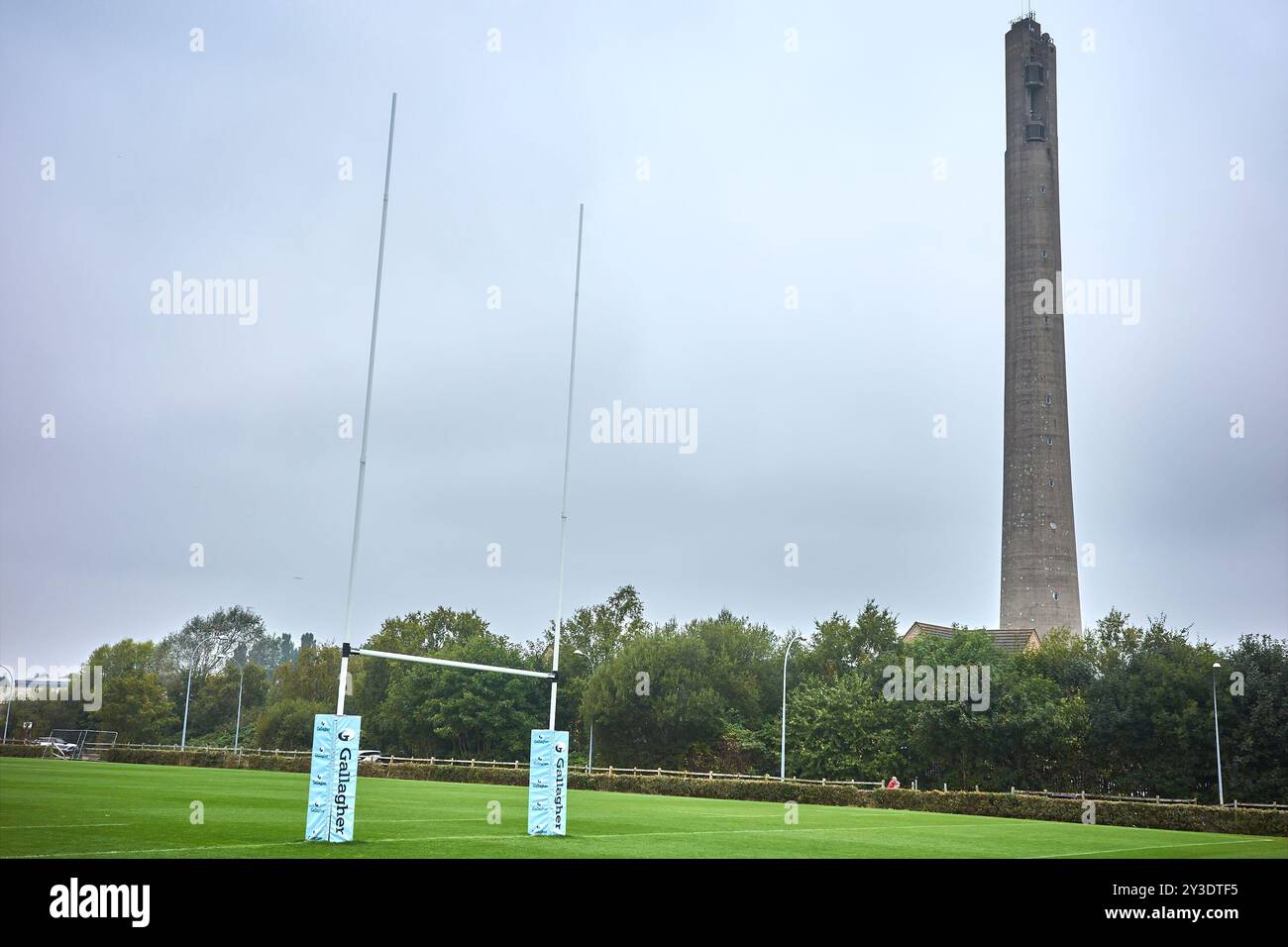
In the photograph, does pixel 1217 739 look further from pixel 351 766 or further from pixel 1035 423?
pixel 351 766

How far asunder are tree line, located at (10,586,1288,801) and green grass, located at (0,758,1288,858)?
19662mm

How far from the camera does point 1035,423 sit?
240 feet

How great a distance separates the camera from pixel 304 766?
64.0 metres

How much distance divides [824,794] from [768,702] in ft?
80.4

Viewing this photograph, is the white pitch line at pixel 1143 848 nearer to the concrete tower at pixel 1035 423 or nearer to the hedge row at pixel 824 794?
the hedge row at pixel 824 794

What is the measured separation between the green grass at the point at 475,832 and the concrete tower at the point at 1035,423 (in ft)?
137

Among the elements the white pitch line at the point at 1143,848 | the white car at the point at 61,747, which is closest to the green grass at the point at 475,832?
the white pitch line at the point at 1143,848

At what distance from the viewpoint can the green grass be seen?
16.8 m

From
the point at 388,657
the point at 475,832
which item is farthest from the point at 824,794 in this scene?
the point at 388,657

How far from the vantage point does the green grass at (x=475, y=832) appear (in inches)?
661

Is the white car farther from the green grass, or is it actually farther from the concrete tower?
the concrete tower
